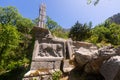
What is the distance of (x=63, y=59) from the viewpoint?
41.7 feet

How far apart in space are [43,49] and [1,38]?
16.4m

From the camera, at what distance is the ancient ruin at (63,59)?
1116cm

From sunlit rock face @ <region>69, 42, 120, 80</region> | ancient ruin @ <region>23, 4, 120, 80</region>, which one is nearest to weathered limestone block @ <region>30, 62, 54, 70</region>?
ancient ruin @ <region>23, 4, 120, 80</region>

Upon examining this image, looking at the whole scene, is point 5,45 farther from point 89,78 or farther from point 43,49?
point 89,78

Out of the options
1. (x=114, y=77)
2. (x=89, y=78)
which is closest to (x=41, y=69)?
(x=89, y=78)

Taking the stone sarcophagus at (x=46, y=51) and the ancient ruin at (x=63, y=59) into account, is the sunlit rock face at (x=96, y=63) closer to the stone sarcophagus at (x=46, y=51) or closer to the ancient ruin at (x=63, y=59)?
the ancient ruin at (x=63, y=59)

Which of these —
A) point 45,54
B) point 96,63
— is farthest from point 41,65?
point 96,63

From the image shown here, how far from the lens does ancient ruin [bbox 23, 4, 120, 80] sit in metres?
11.2

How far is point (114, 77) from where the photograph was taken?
9.16 m

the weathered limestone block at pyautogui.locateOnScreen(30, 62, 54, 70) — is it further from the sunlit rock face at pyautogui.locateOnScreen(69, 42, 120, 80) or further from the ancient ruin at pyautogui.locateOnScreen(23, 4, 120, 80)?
the sunlit rock face at pyautogui.locateOnScreen(69, 42, 120, 80)

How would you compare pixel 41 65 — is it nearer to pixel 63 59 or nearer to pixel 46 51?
pixel 46 51

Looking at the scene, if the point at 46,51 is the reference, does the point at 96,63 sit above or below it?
below

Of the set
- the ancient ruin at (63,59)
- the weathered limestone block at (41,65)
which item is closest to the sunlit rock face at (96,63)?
the ancient ruin at (63,59)

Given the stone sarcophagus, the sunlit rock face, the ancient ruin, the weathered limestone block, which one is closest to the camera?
the sunlit rock face
